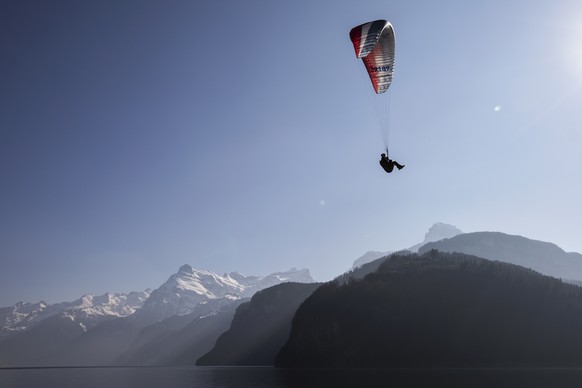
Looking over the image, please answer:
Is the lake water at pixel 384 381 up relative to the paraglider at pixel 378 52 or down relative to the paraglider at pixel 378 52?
down

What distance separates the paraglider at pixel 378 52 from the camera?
4397cm

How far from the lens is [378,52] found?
49438 millimetres

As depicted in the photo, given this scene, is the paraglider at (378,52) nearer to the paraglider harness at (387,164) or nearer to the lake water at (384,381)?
the paraglider harness at (387,164)

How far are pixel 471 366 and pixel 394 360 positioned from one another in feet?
104

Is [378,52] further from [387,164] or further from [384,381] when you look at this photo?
[384,381]

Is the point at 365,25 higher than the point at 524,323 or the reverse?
higher

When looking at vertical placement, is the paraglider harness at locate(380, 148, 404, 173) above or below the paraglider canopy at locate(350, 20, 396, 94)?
below

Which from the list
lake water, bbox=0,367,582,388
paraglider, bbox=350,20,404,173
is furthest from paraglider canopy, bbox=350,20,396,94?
lake water, bbox=0,367,582,388

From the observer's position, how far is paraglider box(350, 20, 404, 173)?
43969mm

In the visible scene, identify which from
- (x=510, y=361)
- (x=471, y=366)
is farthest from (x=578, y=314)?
(x=471, y=366)

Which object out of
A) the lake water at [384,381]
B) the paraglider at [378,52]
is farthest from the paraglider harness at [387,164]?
the lake water at [384,381]

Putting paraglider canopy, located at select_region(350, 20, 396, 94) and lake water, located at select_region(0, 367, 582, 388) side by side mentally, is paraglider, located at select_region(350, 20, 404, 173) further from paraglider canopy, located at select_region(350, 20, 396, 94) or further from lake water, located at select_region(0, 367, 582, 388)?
lake water, located at select_region(0, 367, 582, 388)

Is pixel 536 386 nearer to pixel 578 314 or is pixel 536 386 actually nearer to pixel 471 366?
pixel 471 366

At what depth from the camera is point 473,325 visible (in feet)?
637
